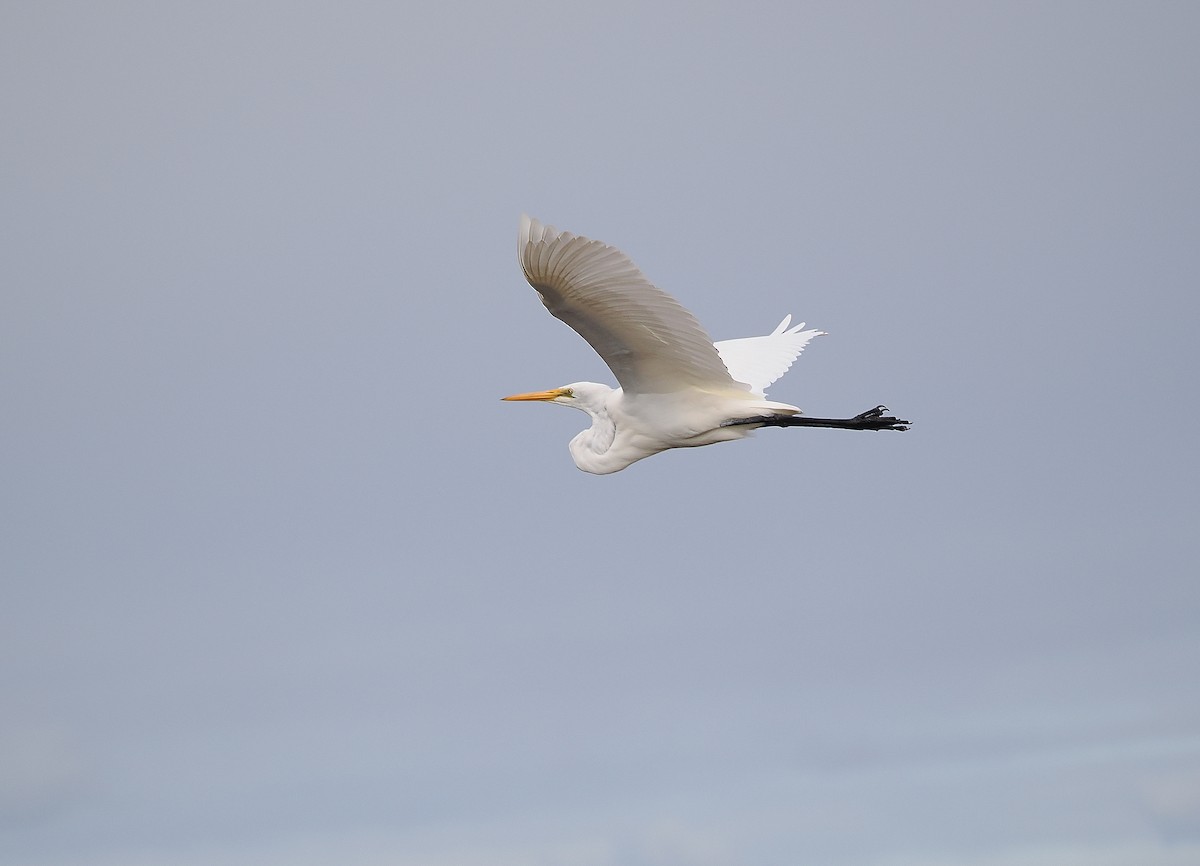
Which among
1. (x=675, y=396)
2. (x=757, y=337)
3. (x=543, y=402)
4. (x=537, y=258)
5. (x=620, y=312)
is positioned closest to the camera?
(x=537, y=258)

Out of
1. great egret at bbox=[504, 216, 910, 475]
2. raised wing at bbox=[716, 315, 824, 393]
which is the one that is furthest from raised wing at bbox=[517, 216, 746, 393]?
raised wing at bbox=[716, 315, 824, 393]

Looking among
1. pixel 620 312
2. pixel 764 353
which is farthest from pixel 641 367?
pixel 764 353

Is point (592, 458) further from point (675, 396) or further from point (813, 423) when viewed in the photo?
point (813, 423)

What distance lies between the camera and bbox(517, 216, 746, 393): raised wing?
34.0 feet

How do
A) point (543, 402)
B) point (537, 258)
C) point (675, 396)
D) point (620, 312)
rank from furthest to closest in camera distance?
1. point (543, 402)
2. point (675, 396)
3. point (620, 312)
4. point (537, 258)

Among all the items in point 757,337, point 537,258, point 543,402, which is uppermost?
point 757,337

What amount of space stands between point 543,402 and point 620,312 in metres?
3.54

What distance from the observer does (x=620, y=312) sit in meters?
11.4

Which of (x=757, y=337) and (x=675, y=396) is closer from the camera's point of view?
(x=675, y=396)

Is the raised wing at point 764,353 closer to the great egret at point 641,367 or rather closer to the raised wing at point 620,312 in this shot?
the great egret at point 641,367

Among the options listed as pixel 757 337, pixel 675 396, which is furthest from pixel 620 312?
pixel 757 337

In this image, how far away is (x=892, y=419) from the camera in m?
13.6

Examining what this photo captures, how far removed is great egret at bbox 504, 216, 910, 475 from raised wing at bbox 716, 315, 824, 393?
13 mm

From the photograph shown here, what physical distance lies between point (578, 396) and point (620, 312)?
113 inches
